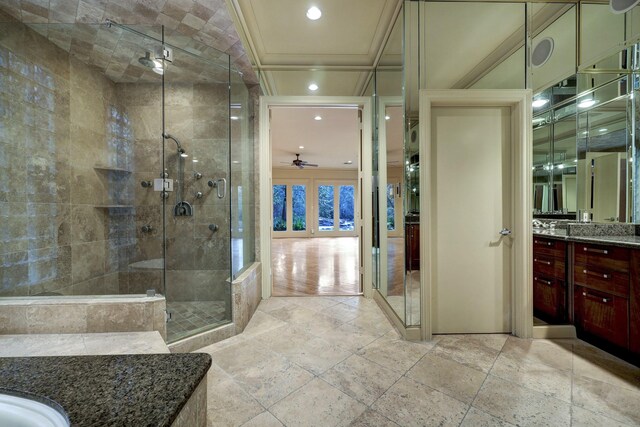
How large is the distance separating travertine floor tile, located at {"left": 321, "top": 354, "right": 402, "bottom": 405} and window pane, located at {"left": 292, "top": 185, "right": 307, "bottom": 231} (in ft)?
28.3

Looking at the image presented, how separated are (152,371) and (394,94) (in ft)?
9.73

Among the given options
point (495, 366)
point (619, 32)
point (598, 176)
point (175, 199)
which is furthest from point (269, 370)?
point (619, 32)

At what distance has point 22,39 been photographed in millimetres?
2311

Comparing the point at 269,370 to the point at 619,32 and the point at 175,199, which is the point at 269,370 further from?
the point at 619,32

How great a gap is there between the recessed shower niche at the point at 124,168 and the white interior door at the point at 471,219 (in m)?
2.05

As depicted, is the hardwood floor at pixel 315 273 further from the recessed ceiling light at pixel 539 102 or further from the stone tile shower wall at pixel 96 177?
the recessed ceiling light at pixel 539 102

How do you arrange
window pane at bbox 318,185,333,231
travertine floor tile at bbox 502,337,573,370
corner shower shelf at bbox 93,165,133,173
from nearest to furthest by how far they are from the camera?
travertine floor tile at bbox 502,337,573,370
corner shower shelf at bbox 93,165,133,173
window pane at bbox 318,185,333,231

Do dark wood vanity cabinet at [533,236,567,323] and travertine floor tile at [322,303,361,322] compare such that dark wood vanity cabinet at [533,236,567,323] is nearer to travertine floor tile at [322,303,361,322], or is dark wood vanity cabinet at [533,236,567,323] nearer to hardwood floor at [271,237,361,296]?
travertine floor tile at [322,303,361,322]

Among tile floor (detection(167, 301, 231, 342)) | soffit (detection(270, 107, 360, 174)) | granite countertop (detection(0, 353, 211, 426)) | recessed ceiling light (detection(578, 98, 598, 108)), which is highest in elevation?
soffit (detection(270, 107, 360, 174))

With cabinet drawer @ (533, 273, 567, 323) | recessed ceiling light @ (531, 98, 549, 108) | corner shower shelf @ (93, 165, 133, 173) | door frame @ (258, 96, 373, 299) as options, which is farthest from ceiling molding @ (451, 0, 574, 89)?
corner shower shelf @ (93, 165, 133, 173)

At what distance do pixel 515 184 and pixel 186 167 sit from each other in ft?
11.3

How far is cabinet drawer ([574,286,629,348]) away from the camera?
1.91m

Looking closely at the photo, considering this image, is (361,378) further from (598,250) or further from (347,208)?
(347,208)

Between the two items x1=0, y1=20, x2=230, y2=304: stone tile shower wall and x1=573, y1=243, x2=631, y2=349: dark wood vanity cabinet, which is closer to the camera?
x1=573, y1=243, x2=631, y2=349: dark wood vanity cabinet
